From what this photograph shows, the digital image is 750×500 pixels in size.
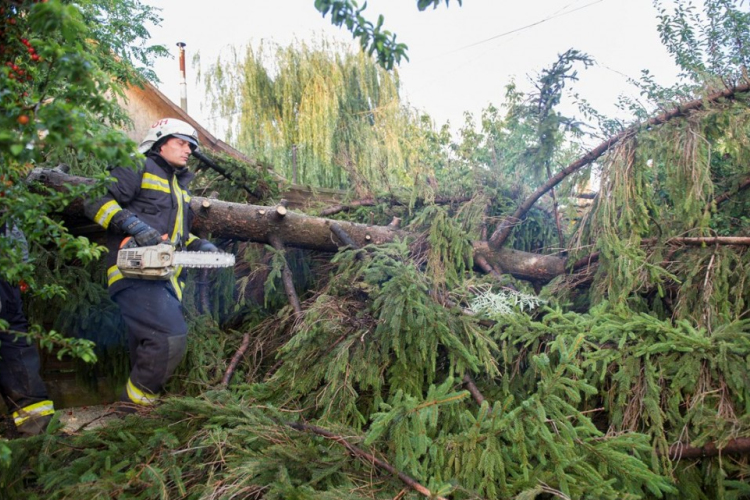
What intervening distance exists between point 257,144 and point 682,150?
28.7 feet

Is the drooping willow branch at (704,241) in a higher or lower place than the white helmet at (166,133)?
lower

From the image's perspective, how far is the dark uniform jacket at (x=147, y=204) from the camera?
2.75m

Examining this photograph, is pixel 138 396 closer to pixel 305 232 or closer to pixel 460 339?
pixel 305 232

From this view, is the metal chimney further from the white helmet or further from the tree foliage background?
the white helmet

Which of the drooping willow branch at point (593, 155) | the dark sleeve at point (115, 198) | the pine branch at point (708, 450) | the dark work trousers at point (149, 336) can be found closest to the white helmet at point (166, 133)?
the dark sleeve at point (115, 198)

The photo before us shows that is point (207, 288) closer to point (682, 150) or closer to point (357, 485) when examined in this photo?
point (357, 485)

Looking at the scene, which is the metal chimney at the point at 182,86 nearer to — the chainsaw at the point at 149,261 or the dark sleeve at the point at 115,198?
the dark sleeve at the point at 115,198

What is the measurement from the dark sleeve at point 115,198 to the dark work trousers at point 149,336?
398mm

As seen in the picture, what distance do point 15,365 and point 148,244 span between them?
1.00m

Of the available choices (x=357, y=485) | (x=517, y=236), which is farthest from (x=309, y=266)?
(x=357, y=485)

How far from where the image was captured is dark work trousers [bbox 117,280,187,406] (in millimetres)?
2787

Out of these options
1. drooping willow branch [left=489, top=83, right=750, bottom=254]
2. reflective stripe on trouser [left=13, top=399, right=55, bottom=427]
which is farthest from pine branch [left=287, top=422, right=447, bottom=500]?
drooping willow branch [left=489, top=83, right=750, bottom=254]

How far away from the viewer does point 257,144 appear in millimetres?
10531

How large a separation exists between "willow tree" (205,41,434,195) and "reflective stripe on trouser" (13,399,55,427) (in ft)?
24.5
